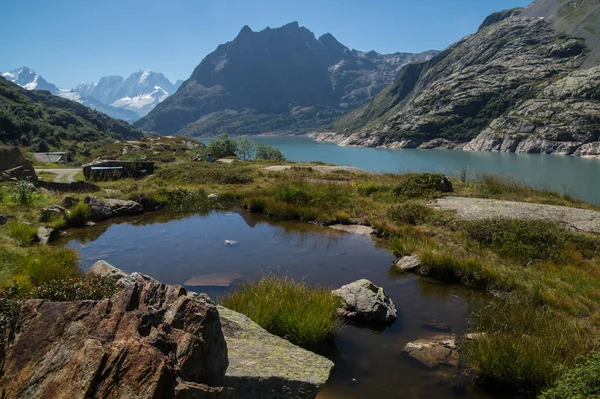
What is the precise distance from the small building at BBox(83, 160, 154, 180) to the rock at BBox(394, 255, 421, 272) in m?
29.1

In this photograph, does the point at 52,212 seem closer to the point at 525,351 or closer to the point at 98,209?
the point at 98,209

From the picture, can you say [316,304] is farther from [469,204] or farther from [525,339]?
[469,204]

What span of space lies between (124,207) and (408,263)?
16.6 meters

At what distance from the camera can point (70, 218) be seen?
19.3 m

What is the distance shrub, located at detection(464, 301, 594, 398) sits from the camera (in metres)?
6.80

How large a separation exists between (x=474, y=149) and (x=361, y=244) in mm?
176911

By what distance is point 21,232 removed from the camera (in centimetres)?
1482

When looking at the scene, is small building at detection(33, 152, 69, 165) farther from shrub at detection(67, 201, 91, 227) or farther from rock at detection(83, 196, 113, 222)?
shrub at detection(67, 201, 91, 227)

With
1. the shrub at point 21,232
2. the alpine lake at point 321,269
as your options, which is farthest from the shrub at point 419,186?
the shrub at point 21,232

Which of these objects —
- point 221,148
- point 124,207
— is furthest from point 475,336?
point 221,148

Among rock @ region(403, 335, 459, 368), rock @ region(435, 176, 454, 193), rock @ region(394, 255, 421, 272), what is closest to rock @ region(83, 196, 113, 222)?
rock @ region(394, 255, 421, 272)

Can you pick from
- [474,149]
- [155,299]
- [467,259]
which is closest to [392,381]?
[155,299]

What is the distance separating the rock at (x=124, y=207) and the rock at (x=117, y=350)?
18628mm

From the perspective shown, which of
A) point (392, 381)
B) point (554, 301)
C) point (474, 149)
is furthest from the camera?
point (474, 149)
